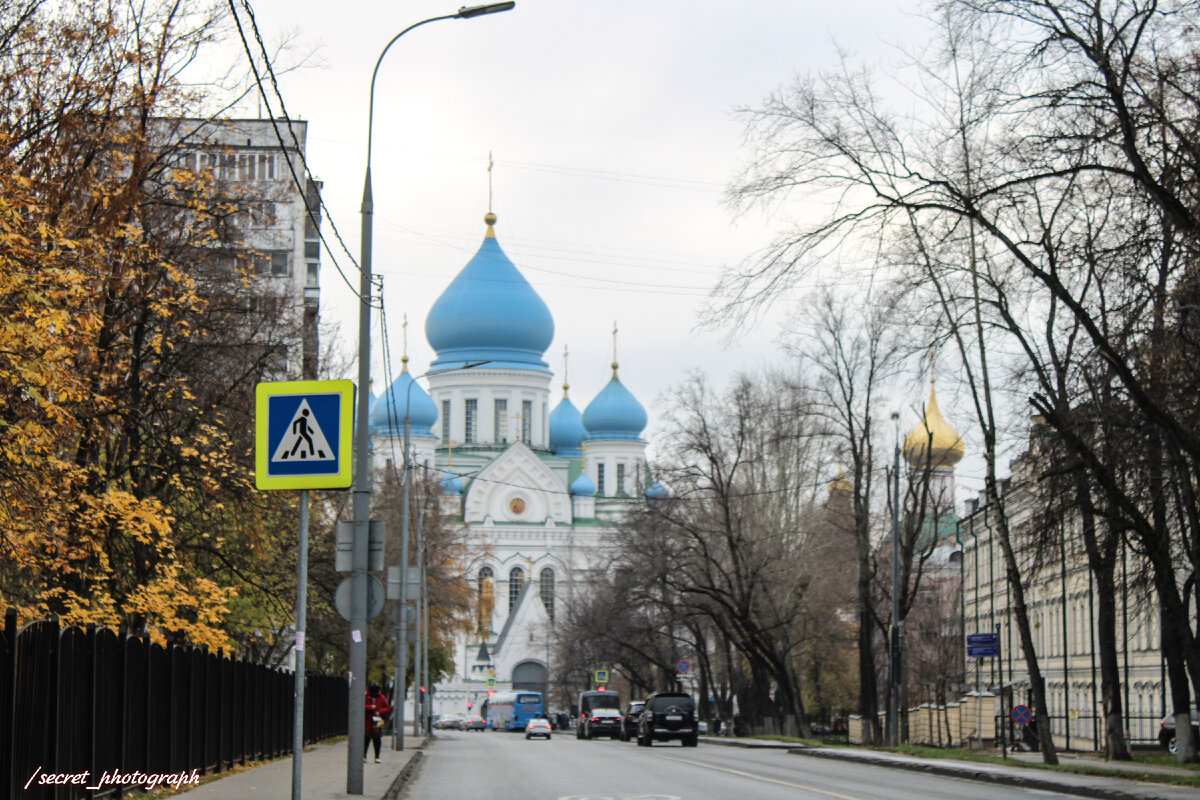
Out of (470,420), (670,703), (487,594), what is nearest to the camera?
(670,703)

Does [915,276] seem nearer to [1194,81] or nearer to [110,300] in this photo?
[1194,81]

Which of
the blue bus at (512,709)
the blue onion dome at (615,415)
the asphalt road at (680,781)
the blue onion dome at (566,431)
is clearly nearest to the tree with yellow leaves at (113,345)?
the asphalt road at (680,781)

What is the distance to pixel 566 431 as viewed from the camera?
382 ft

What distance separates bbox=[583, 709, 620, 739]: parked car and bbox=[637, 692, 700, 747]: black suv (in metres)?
13.9

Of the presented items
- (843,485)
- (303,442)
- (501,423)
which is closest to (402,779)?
(303,442)

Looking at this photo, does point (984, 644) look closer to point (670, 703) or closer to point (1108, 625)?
point (1108, 625)

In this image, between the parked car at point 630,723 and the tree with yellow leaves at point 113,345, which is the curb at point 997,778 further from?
the parked car at point 630,723

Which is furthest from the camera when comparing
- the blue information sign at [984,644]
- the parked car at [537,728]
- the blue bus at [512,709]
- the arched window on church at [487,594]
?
the arched window on church at [487,594]

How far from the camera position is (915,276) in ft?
72.6

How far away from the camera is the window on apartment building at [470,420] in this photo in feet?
352

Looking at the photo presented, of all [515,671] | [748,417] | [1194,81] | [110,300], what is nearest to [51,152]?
[110,300]

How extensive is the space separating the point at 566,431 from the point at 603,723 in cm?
5742

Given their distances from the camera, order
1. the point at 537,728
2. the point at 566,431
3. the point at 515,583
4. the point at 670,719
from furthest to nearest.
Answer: the point at 566,431 → the point at 515,583 → the point at 537,728 → the point at 670,719

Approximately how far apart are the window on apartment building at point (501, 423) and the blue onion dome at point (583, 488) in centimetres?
620
